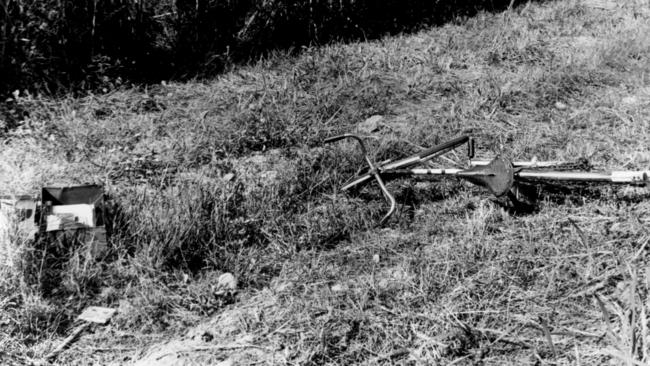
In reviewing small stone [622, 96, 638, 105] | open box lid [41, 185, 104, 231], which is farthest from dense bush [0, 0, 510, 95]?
small stone [622, 96, 638, 105]

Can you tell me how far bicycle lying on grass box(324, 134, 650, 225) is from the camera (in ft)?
11.4

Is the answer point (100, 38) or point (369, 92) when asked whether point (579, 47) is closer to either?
point (369, 92)

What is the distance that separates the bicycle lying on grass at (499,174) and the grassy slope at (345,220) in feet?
0.46

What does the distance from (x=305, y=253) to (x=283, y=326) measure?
1.85 ft

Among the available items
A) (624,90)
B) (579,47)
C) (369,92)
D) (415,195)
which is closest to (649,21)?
(579,47)

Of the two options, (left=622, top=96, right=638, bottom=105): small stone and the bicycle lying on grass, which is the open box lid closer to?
the bicycle lying on grass

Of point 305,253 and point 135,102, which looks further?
point 135,102

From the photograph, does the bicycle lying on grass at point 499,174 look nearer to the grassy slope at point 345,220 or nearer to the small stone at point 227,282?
the grassy slope at point 345,220

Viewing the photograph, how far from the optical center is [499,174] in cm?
359

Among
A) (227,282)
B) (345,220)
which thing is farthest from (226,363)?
(345,220)

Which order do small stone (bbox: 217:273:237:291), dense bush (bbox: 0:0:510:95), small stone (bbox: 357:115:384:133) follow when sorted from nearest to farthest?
small stone (bbox: 217:273:237:291)
small stone (bbox: 357:115:384:133)
dense bush (bbox: 0:0:510:95)

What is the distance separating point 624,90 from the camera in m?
4.91

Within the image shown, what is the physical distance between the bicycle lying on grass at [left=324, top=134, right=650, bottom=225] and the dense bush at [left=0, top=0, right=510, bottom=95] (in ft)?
7.01

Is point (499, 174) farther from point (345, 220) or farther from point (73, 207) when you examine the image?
point (73, 207)
